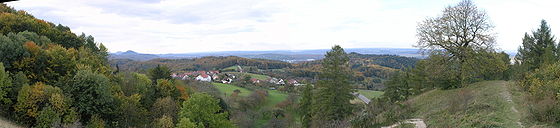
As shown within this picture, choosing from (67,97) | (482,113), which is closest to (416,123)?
(482,113)

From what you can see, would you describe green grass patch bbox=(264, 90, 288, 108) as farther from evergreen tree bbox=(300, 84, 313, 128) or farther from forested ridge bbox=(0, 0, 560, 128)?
forested ridge bbox=(0, 0, 560, 128)

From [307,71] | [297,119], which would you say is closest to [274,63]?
[307,71]

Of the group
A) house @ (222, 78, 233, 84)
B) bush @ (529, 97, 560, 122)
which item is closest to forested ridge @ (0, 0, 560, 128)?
bush @ (529, 97, 560, 122)

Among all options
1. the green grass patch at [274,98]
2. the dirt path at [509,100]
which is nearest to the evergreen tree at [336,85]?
the dirt path at [509,100]

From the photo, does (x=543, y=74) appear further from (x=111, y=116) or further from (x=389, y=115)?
(x=111, y=116)

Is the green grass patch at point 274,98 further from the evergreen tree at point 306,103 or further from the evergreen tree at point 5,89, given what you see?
the evergreen tree at point 5,89
